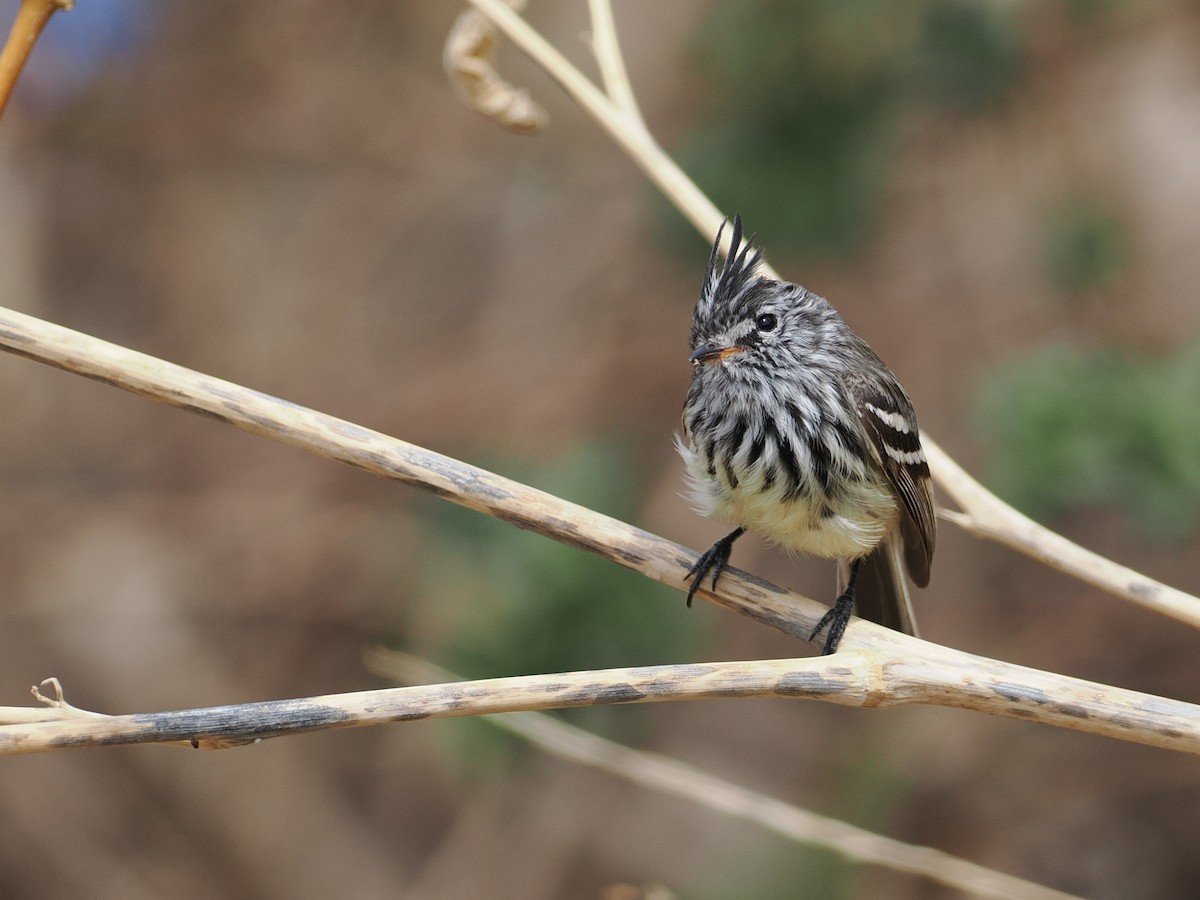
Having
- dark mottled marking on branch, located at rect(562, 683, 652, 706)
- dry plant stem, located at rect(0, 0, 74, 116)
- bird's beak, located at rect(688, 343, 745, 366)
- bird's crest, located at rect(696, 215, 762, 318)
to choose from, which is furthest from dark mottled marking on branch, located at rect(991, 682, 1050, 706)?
dry plant stem, located at rect(0, 0, 74, 116)

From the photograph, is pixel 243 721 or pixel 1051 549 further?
pixel 1051 549

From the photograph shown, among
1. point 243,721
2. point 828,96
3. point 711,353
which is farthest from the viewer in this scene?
point 828,96

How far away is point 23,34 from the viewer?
221cm

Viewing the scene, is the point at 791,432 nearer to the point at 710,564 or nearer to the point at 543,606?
the point at 710,564

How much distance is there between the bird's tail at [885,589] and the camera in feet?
12.4

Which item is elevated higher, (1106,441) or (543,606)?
(1106,441)

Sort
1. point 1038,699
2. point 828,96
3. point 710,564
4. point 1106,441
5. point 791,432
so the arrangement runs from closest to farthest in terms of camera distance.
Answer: point 1038,699 → point 710,564 → point 791,432 → point 1106,441 → point 828,96

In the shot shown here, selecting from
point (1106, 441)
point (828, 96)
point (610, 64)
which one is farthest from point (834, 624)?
point (828, 96)

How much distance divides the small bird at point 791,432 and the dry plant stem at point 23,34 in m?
1.70

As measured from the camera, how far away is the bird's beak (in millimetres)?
3381

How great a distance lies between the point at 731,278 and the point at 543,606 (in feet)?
5.73

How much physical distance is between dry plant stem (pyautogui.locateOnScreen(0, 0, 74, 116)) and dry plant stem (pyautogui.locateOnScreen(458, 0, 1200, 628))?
3.91ft

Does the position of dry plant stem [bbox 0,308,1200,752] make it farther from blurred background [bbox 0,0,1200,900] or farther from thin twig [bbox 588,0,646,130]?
blurred background [bbox 0,0,1200,900]

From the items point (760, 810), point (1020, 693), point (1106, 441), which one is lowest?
point (760, 810)
